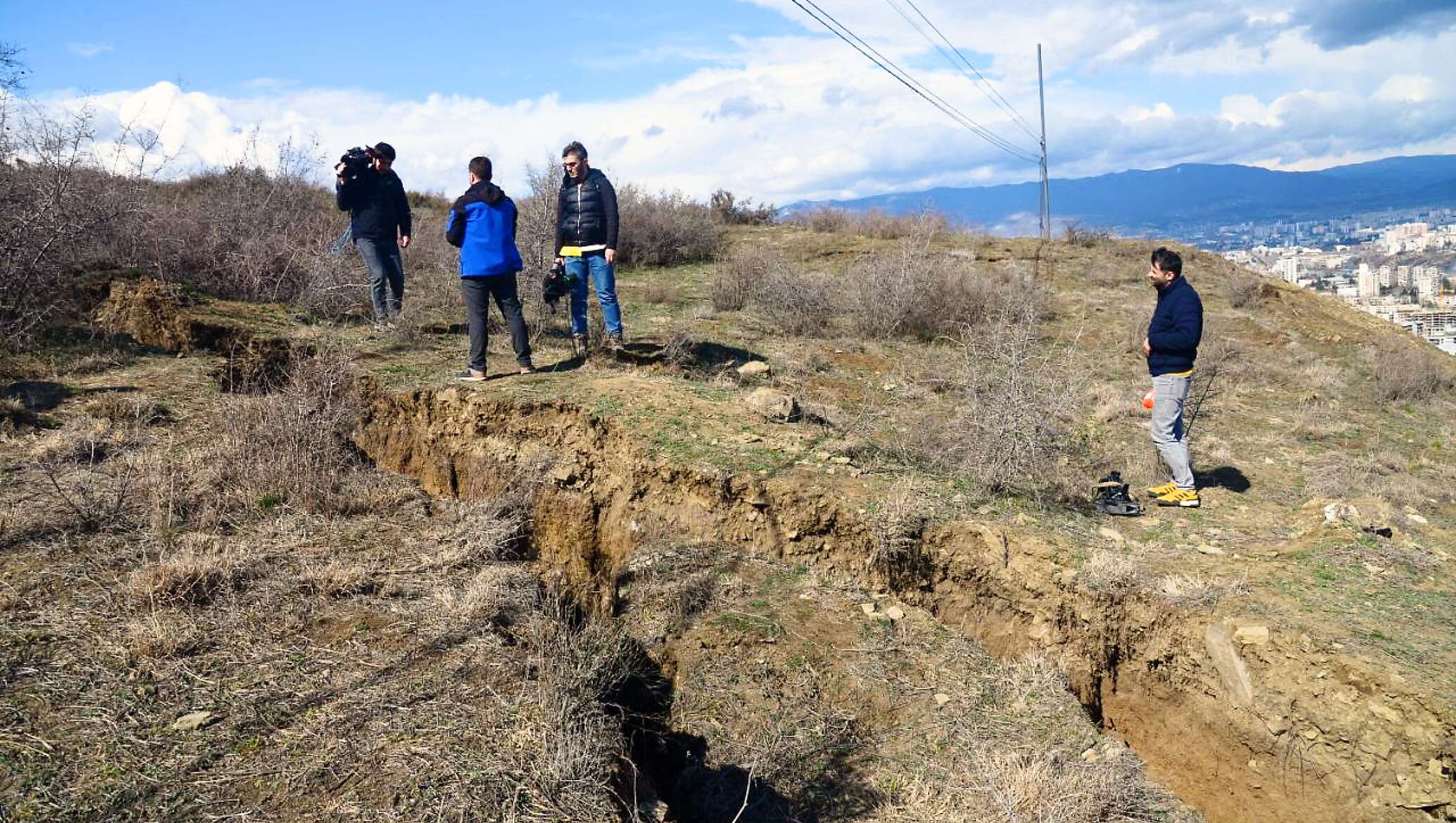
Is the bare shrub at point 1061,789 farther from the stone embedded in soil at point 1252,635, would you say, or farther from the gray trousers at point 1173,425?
the gray trousers at point 1173,425

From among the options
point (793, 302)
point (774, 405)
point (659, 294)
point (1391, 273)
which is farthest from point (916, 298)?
point (1391, 273)

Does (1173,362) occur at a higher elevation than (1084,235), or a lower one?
lower

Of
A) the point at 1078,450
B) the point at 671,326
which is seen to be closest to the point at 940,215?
the point at 671,326

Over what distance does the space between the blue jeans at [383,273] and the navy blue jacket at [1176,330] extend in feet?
23.0

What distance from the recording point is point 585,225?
703cm

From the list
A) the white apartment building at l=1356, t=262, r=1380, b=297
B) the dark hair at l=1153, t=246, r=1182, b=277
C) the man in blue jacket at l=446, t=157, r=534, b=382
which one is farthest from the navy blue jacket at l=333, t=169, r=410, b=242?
the white apartment building at l=1356, t=262, r=1380, b=297

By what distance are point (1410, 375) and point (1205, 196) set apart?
4152 inches

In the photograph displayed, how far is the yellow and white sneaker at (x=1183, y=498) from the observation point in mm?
5574

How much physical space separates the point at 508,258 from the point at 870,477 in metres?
3.55

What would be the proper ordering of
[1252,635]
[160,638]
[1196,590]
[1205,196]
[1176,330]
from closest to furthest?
[160,638] → [1252,635] → [1196,590] → [1176,330] → [1205,196]

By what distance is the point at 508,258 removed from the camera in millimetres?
6730

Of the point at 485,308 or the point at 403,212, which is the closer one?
the point at 485,308

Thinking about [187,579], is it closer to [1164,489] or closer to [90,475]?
[90,475]

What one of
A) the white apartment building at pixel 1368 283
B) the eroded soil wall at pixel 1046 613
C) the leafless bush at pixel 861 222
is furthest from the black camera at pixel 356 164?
the white apartment building at pixel 1368 283
